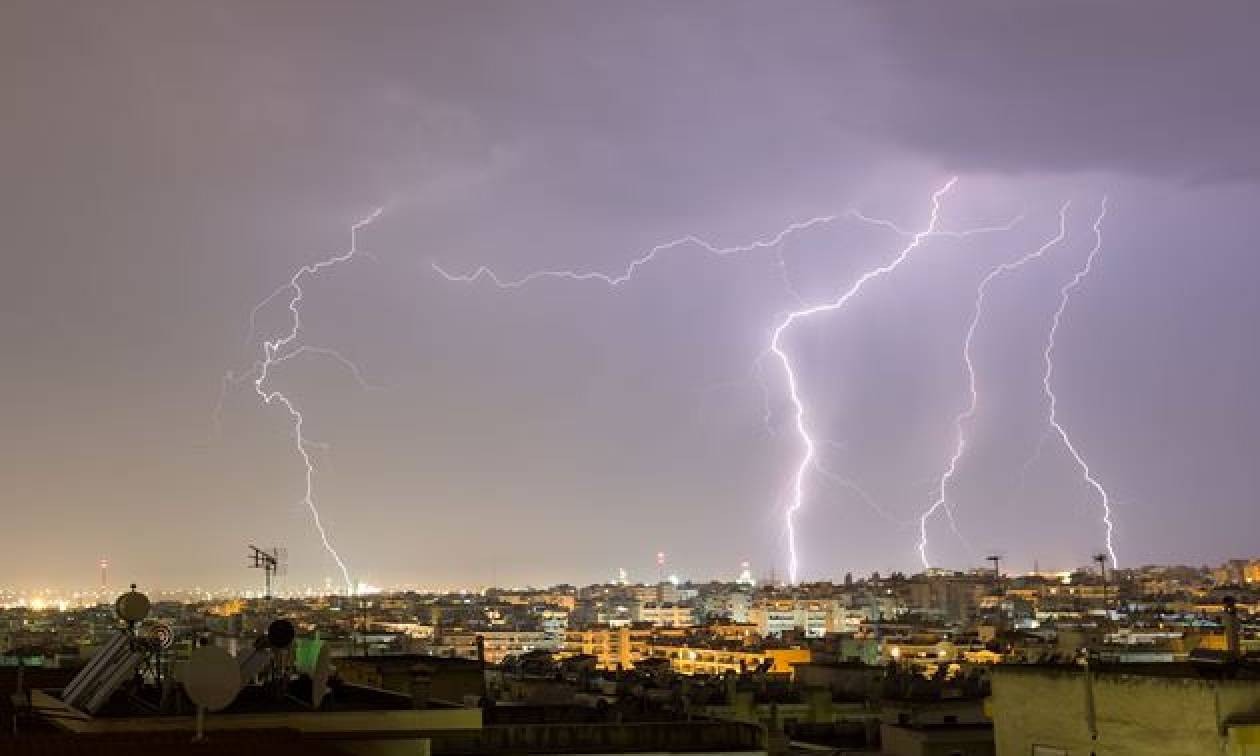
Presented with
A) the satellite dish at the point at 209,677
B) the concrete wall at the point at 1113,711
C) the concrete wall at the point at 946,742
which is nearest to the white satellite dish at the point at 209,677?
the satellite dish at the point at 209,677

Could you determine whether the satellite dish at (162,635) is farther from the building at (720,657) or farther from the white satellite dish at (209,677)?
the building at (720,657)

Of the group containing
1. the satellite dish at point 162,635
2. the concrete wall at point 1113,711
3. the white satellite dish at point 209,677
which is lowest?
the concrete wall at point 1113,711

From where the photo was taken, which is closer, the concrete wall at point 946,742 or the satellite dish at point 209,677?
the satellite dish at point 209,677

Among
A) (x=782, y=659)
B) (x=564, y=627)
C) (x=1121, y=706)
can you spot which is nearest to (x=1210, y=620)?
(x=782, y=659)

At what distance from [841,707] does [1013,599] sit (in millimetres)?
154634

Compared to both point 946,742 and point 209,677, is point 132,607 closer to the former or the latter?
point 209,677

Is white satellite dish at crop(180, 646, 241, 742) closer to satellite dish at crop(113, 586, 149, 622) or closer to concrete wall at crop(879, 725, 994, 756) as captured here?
satellite dish at crop(113, 586, 149, 622)

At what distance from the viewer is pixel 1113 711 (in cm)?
1283

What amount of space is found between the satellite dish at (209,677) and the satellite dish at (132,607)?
3620 millimetres

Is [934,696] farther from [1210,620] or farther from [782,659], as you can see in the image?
[1210,620]

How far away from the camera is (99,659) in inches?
545

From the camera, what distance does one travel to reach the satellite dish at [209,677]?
1000cm

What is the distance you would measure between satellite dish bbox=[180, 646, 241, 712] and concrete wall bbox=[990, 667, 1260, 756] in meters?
7.60

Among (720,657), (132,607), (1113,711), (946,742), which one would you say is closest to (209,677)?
(132,607)
